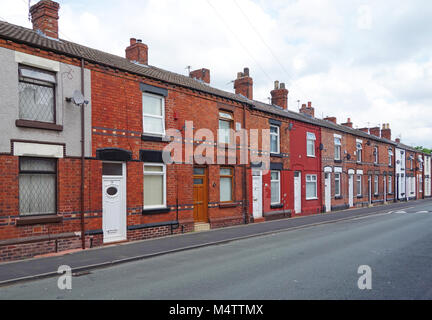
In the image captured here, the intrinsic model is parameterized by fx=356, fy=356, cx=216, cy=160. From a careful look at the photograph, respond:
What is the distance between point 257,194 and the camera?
19.5 m

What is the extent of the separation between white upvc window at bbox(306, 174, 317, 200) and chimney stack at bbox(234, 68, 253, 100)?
7129 millimetres

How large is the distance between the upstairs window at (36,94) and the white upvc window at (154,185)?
409 cm

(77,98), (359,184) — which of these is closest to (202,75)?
(77,98)

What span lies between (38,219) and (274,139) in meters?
14.3

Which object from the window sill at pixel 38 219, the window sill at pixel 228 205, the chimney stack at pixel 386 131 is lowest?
the window sill at pixel 228 205

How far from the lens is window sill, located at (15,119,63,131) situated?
33.3 feet

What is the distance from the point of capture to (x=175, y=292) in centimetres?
674

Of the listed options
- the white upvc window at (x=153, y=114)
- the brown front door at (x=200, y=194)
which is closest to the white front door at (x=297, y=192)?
the brown front door at (x=200, y=194)

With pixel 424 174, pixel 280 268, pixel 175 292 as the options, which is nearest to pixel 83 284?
pixel 175 292

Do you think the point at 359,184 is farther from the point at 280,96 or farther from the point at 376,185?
the point at 280,96

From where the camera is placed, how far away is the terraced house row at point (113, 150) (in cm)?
1032

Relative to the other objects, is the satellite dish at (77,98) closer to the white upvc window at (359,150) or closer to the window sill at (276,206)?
the window sill at (276,206)

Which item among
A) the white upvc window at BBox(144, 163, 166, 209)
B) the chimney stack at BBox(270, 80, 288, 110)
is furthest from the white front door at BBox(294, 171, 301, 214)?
the white upvc window at BBox(144, 163, 166, 209)

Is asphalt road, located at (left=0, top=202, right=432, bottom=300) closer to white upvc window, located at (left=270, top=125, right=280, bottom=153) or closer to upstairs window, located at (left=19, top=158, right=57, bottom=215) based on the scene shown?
upstairs window, located at (left=19, top=158, right=57, bottom=215)
